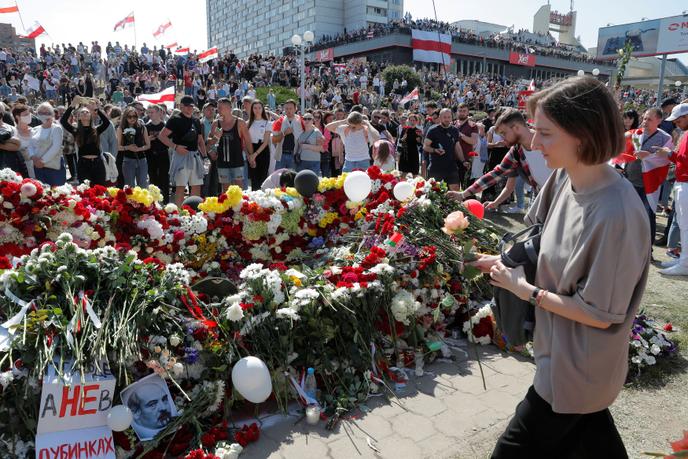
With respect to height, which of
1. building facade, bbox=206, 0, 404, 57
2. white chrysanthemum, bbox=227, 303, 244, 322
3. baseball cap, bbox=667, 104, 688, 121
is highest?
building facade, bbox=206, 0, 404, 57

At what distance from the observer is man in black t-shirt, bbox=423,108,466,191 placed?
839 centimetres

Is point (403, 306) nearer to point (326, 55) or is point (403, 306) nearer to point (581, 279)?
point (581, 279)

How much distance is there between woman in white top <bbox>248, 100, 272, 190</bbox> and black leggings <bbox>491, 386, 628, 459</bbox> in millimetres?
7447

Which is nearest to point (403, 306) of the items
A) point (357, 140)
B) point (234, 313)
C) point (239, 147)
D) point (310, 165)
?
point (234, 313)

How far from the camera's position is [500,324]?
2.04 metres

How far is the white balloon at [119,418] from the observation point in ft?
9.08

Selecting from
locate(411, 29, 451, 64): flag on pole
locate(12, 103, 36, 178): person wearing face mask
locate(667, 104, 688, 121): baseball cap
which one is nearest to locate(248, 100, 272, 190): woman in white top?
locate(12, 103, 36, 178): person wearing face mask

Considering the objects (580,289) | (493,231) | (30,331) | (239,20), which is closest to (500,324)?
(580,289)

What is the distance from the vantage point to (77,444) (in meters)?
2.73

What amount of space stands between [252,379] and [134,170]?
6497 mm

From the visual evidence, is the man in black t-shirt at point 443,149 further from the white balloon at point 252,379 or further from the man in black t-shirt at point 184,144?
the white balloon at point 252,379

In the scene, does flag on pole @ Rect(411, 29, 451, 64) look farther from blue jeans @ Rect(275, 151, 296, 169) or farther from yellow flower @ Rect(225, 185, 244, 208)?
yellow flower @ Rect(225, 185, 244, 208)

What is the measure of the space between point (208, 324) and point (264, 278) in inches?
A: 20.9

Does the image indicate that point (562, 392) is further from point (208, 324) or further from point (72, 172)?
point (72, 172)
